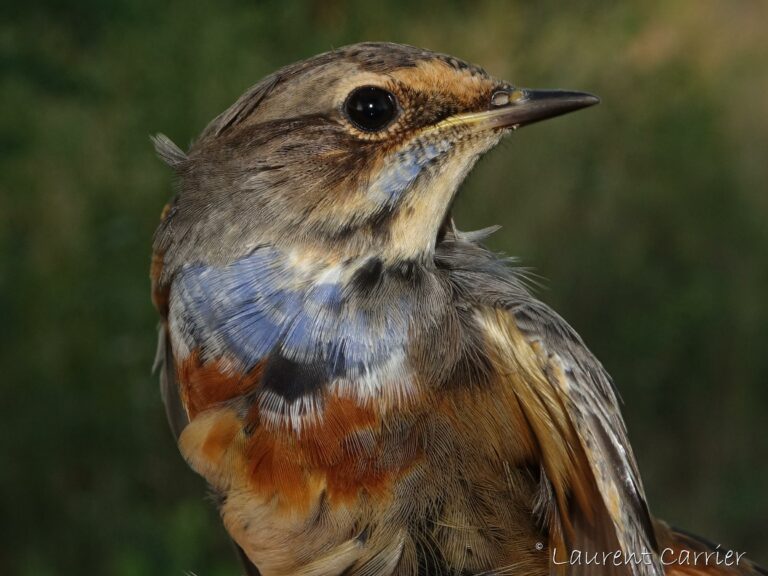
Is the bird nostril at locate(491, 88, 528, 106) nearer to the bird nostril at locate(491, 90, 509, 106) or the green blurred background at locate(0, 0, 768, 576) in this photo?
the bird nostril at locate(491, 90, 509, 106)

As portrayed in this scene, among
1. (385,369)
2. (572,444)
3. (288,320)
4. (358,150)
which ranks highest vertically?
(358,150)

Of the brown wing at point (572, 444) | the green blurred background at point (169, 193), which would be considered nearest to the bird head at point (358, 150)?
the brown wing at point (572, 444)

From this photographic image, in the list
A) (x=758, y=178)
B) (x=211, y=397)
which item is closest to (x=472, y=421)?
(x=211, y=397)

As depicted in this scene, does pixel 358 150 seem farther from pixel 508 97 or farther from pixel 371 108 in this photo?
pixel 508 97

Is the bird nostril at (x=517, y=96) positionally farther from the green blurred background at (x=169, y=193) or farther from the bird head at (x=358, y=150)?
the green blurred background at (x=169, y=193)

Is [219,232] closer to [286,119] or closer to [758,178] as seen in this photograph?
[286,119]

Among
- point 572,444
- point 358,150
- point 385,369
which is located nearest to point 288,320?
point 385,369
